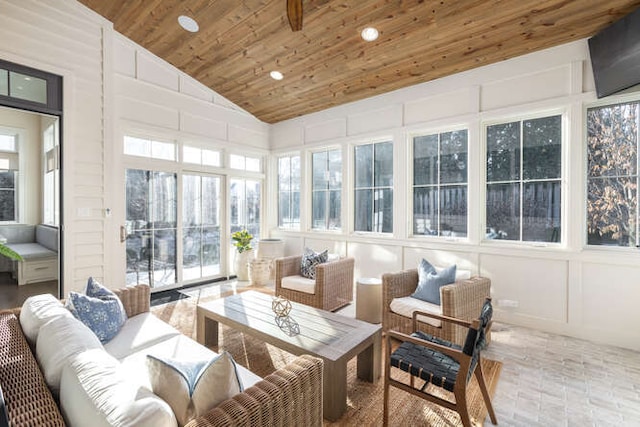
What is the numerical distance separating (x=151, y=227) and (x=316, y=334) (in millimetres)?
3453

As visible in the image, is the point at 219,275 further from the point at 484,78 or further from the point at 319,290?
the point at 484,78

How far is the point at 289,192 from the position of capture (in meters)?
5.80

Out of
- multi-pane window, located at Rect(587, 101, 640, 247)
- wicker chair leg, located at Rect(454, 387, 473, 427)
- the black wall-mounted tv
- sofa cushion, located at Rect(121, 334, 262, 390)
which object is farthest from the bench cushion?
the black wall-mounted tv

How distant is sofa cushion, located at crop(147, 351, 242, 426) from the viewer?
1045 millimetres

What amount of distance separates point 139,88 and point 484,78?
4456 millimetres

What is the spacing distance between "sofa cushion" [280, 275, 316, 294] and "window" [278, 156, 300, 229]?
1.81m

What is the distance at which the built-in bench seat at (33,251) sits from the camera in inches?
127

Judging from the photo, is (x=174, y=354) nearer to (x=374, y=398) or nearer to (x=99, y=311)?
(x=99, y=311)

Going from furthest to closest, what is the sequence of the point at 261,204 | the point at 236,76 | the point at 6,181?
the point at 261,204
the point at 236,76
the point at 6,181

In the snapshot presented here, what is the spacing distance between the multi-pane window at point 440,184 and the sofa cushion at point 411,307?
1.34 m

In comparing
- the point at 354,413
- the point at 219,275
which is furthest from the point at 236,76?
the point at 354,413

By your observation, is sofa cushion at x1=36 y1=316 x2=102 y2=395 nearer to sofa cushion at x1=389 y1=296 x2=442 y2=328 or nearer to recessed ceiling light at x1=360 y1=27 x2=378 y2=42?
sofa cushion at x1=389 y1=296 x2=442 y2=328

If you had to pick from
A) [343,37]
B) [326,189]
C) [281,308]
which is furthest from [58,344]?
[326,189]

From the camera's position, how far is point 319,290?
355 centimetres
